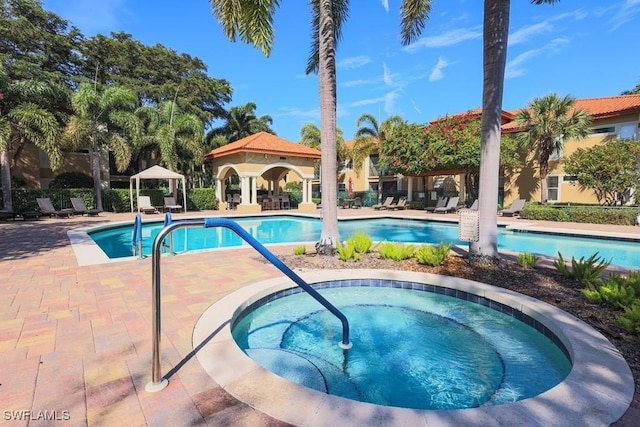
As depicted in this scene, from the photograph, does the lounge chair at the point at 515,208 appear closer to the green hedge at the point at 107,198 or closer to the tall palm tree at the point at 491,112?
the tall palm tree at the point at 491,112

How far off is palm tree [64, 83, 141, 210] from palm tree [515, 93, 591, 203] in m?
23.8

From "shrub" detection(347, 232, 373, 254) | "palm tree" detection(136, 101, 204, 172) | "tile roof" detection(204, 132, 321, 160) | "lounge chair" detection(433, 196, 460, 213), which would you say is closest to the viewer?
"shrub" detection(347, 232, 373, 254)

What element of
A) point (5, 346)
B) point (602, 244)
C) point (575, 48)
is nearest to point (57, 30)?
point (5, 346)

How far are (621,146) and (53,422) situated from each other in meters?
21.4

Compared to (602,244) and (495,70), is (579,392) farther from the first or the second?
(602,244)

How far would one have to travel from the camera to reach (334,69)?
24.8 ft

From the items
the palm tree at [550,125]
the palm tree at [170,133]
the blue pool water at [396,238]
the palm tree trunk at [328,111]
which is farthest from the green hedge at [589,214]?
the palm tree at [170,133]

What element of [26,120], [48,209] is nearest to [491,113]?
[26,120]

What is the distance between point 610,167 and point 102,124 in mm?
27242

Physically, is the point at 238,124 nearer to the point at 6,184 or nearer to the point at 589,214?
the point at 6,184

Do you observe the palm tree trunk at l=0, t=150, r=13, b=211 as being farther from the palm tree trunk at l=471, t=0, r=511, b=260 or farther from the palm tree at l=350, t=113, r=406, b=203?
the palm tree at l=350, t=113, r=406, b=203

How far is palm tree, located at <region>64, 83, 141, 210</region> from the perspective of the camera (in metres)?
18.0

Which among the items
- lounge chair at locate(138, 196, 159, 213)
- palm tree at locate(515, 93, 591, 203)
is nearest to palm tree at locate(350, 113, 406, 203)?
palm tree at locate(515, 93, 591, 203)

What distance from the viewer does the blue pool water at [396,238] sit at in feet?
33.3
